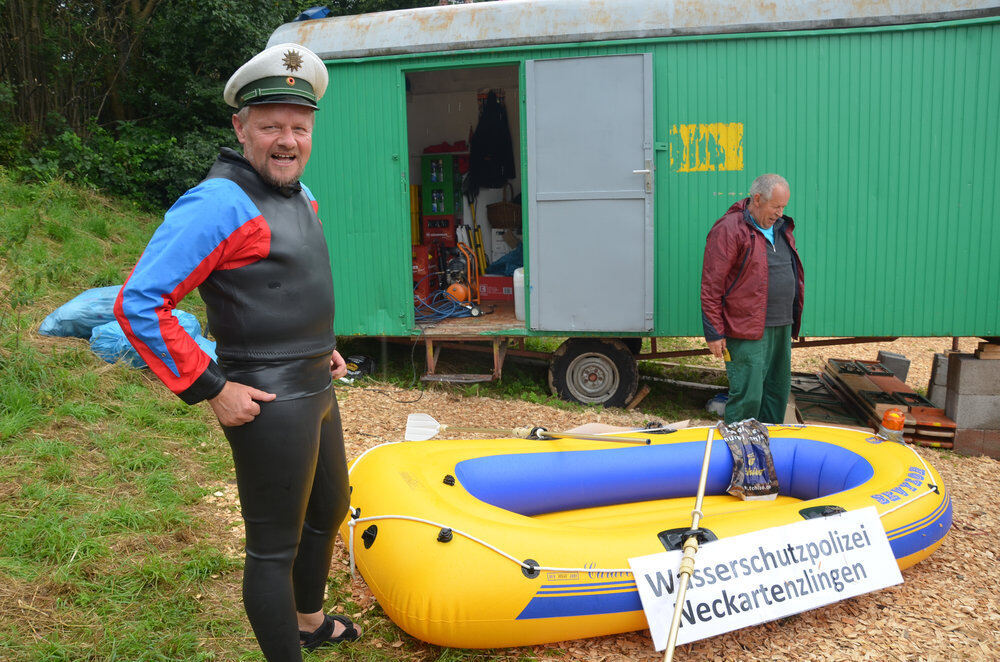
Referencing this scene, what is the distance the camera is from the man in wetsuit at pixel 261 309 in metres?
1.84

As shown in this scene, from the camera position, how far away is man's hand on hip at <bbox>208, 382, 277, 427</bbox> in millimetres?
1930

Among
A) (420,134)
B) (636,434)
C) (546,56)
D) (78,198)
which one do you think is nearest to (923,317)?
(636,434)

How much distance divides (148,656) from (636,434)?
2411 millimetres

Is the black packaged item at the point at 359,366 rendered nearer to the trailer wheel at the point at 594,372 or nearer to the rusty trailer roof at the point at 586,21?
the trailer wheel at the point at 594,372

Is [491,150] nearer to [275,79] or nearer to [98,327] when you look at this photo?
[98,327]

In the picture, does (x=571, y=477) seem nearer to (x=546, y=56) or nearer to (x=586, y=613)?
(x=586, y=613)

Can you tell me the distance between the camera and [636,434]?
3867mm

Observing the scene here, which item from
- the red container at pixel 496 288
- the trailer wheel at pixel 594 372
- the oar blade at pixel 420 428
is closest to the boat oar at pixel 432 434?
the oar blade at pixel 420 428

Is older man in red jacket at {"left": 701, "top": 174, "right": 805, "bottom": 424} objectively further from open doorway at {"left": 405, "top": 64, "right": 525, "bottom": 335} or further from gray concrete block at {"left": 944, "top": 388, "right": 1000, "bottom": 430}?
open doorway at {"left": 405, "top": 64, "right": 525, "bottom": 335}

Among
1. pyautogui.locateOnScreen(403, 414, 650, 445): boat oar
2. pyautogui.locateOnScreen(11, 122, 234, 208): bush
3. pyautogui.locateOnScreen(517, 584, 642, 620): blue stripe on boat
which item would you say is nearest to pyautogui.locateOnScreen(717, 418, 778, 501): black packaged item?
pyautogui.locateOnScreen(403, 414, 650, 445): boat oar

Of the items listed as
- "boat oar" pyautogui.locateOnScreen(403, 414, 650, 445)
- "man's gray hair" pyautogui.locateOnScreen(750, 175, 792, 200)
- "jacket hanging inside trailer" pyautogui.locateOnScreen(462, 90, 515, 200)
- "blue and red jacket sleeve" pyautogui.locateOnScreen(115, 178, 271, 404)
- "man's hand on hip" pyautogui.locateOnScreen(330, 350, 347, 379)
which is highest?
"jacket hanging inside trailer" pyautogui.locateOnScreen(462, 90, 515, 200)

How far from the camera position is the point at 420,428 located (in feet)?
12.2

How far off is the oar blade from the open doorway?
4.03 metres

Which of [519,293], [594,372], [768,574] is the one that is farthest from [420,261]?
[768,574]
